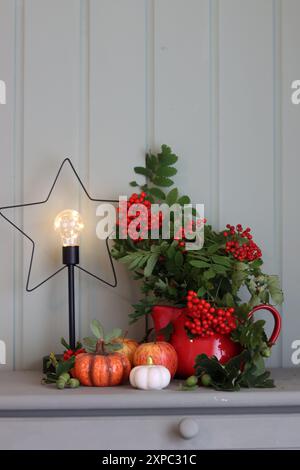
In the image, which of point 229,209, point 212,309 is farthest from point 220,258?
point 229,209

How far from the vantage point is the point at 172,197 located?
1.51 meters

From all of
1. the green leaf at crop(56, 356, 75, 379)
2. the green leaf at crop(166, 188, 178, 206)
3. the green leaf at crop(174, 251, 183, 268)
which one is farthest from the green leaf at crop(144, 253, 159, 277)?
the green leaf at crop(56, 356, 75, 379)

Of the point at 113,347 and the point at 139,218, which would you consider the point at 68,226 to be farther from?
the point at 113,347

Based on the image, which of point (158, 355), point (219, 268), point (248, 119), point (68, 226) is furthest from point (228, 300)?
point (248, 119)

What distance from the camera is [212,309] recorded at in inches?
50.3

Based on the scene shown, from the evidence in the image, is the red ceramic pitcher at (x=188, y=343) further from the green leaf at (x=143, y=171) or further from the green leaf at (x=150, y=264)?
the green leaf at (x=143, y=171)

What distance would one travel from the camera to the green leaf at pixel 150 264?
141 centimetres

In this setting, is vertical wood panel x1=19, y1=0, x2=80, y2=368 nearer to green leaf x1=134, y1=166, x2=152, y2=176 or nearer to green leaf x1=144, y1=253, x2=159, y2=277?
green leaf x1=134, y1=166, x2=152, y2=176

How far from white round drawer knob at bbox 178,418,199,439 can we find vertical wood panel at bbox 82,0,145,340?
1.54 feet

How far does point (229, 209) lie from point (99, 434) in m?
0.68

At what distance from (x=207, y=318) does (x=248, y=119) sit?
1.90 ft

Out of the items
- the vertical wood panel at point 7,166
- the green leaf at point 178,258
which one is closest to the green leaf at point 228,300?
the green leaf at point 178,258

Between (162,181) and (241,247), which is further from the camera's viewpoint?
(162,181)
